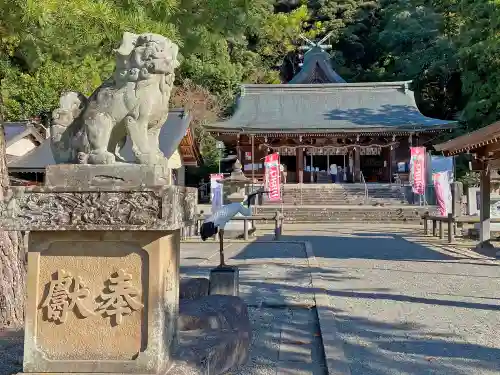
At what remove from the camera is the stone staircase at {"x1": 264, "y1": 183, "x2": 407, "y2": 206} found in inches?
1017

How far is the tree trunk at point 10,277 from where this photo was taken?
180 inches

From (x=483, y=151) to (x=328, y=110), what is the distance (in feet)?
70.7

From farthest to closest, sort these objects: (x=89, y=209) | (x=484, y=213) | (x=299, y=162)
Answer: (x=299, y=162) → (x=484, y=213) → (x=89, y=209)

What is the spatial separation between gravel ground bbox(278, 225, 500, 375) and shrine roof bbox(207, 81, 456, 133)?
56.6ft

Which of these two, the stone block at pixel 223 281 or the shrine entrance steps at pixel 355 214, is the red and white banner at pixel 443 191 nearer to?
the shrine entrance steps at pixel 355 214

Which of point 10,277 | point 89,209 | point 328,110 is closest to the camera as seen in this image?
point 89,209

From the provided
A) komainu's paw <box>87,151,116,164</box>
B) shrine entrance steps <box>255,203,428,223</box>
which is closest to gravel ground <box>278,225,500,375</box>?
komainu's paw <box>87,151,116,164</box>

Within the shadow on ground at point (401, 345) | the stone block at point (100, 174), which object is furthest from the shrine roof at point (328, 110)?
the stone block at point (100, 174)

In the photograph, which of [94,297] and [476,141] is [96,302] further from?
[476,141]

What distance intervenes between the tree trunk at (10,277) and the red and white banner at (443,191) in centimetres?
1406

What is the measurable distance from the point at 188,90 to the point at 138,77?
96.8 ft

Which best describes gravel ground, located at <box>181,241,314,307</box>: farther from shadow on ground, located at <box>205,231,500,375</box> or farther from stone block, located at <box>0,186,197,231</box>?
stone block, located at <box>0,186,197,231</box>

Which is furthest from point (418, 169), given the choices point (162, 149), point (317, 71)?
point (317, 71)

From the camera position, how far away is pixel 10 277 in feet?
15.2
